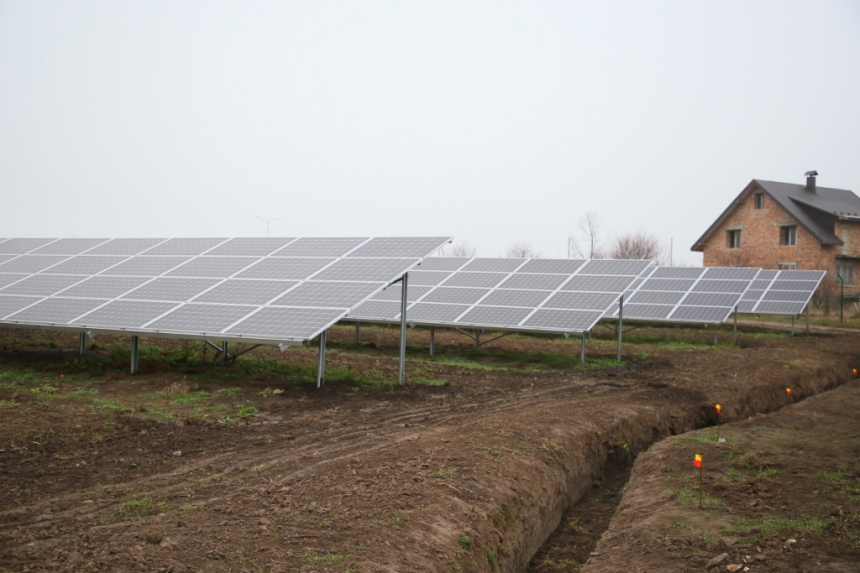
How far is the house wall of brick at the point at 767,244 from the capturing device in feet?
168

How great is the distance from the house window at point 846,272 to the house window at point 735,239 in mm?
7634

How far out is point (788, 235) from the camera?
53.6 metres

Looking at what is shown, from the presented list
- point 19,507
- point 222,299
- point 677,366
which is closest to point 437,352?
point 677,366

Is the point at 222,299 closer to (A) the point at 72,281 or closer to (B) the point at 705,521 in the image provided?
(A) the point at 72,281

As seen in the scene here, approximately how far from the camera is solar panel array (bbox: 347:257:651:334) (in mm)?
21594

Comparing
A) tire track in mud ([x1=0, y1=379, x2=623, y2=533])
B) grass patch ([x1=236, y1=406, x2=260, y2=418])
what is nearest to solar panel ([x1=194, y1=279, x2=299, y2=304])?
grass patch ([x1=236, y1=406, x2=260, y2=418])

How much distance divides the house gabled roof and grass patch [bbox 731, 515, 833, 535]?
156 ft

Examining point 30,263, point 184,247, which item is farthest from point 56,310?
point 30,263

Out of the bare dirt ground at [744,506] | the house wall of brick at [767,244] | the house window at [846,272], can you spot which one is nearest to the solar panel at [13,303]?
the bare dirt ground at [744,506]

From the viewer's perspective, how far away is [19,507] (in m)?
7.36

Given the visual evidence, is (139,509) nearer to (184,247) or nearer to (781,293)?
(184,247)

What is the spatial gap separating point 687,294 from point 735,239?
2945 cm

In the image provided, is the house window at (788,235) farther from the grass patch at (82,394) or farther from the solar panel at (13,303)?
the grass patch at (82,394)

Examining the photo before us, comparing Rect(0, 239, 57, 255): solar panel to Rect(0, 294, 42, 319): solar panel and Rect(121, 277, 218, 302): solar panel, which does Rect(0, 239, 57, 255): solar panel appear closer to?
Rect(0, 294, 42, 319): solar panel
